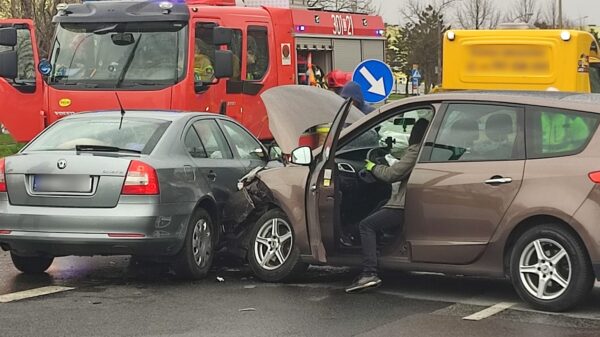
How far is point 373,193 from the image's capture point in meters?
7.86

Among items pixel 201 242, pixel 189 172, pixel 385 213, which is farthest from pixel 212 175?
pixel 385 213

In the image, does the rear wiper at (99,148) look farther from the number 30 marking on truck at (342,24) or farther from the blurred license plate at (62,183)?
the number 30 marking on truck at (342,24)

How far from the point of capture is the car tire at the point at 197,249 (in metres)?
7.94

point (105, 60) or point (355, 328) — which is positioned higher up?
point (105, 60)

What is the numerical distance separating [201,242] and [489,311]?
2.67 m

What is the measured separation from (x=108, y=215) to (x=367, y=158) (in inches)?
86.1

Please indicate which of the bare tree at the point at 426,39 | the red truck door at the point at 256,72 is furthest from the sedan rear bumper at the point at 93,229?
the bare tree at the point at 426,39

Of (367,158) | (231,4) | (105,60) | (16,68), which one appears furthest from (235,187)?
(231,4)

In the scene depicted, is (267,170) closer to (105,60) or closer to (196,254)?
(196,254)

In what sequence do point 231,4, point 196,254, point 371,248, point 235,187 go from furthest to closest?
point 231,4 < point 235,187 < point 196,254 < point 371,248

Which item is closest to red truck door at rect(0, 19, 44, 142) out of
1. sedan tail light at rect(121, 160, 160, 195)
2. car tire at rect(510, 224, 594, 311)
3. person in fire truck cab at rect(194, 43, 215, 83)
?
person in fire truck cab at rect(194, 43, 215, 83)

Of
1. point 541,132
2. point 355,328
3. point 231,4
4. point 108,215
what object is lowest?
point 355,328

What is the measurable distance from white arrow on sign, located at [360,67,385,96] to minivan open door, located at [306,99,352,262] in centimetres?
675

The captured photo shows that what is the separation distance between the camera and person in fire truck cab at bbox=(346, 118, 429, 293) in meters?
7.36
